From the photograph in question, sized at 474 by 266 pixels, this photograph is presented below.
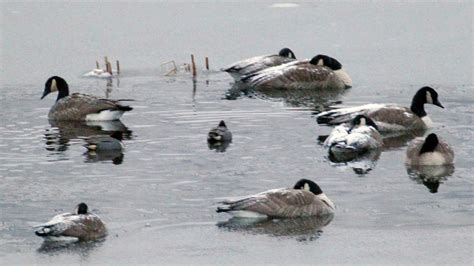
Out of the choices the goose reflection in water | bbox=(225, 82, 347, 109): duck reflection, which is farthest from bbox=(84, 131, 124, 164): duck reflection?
bbox=(225, 82, 347, 109): duck reflection

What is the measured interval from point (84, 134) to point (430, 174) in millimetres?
5647

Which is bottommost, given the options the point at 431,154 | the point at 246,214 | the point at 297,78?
the point at 246,214

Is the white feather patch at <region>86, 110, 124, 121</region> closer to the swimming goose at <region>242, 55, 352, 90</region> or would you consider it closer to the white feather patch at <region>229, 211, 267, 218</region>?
the swimming goose at <region>242, 55, 352, 90</region>

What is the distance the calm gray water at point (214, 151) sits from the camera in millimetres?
11359

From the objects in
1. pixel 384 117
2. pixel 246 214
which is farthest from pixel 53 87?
pixel 246 214

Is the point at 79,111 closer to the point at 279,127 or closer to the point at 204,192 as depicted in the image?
the point at 279,127

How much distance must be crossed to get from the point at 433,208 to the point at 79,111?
7.80 metres

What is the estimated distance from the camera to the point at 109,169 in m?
14.8

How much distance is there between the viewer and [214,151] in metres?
15.9

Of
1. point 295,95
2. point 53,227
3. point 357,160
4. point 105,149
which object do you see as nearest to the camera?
point 53,227

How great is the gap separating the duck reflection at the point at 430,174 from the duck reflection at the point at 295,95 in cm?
505

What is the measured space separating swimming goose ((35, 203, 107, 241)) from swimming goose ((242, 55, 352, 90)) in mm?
10635

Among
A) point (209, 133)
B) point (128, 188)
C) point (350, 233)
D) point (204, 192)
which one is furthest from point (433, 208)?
point (209, 133)

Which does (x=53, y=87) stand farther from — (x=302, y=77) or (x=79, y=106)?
(x=302, y=77)
